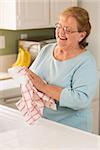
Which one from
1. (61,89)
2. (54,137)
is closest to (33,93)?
(61,89)

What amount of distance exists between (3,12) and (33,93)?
1.50 metres

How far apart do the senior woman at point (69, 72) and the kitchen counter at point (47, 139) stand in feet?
0.54

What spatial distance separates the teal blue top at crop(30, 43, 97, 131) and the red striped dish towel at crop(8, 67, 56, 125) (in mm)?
65

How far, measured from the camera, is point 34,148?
961mm

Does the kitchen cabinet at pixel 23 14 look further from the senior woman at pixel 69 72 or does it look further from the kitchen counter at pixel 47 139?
the kitchen counter at pixel 47 139

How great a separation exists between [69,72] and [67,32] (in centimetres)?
16

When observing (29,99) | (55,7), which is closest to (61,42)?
(29,99)

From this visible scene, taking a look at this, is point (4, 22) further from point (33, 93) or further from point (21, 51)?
point (33, 93)

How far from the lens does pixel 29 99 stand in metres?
1.26

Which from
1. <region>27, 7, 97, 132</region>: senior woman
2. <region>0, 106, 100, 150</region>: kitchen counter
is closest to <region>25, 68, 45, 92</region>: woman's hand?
<region>27, 7, 97, 132</region>: senior woman

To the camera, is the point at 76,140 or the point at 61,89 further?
the point at 61,89

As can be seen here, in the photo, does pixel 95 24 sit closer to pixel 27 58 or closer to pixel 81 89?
pixel 27 58

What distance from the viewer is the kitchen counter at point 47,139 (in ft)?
3.19

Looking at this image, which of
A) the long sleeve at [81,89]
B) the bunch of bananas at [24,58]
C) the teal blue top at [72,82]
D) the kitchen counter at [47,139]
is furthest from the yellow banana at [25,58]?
the kitchen counter at [47,139]
